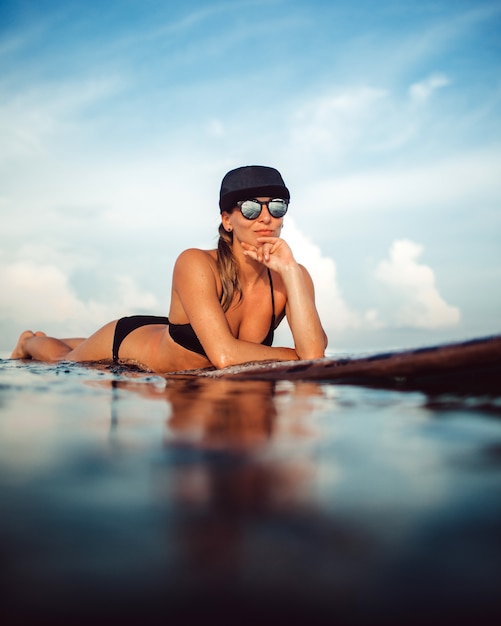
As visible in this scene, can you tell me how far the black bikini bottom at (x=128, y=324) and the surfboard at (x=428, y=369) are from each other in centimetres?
303

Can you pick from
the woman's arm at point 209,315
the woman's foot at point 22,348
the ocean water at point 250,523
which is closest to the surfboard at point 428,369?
the ocean water at point 250,523

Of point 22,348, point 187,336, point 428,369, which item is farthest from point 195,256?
point 22,348

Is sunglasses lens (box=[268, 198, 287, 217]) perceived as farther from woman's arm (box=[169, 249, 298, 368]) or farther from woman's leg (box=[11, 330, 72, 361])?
woman's leg (box=[11, 330, 72, 361])

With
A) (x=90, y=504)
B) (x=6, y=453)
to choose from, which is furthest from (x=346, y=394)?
(x=90, y=504)

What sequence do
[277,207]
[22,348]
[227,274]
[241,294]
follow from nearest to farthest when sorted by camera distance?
1. [227,274]
2. [277,207]
3. [241,294]
4. [22,348]

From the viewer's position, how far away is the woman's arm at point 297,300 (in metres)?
3.89

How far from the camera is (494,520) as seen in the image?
577 millimetres

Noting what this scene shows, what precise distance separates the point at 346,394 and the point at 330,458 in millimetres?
996

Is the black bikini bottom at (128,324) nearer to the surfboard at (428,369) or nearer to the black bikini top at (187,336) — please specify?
the black bikini top at (187,336)

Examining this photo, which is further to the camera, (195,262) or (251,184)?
(251,184)

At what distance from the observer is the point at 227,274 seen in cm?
410

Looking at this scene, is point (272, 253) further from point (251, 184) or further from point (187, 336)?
point (187, 336)

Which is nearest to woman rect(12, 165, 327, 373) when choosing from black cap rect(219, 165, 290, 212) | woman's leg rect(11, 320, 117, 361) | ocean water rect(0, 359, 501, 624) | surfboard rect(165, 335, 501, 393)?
black cap rect(219, 165, 290, 212)

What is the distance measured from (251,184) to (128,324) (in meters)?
2.11
